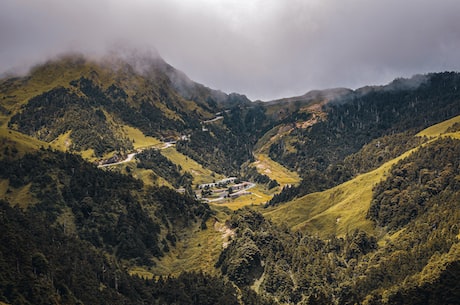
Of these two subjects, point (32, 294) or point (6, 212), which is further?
point (6, 212)

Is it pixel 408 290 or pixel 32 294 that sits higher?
pixel 32 294

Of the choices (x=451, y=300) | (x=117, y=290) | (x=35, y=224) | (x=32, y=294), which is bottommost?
(x=451, y=300)

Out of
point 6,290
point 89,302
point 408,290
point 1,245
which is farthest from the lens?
point 408,290

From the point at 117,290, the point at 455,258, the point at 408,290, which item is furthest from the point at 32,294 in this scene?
the point at 455,258

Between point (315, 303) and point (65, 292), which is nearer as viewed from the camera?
point (65, 292)

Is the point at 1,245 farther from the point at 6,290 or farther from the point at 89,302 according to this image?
the point at 89,302

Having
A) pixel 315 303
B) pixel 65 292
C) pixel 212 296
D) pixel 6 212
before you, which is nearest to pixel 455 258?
pixel 315 303

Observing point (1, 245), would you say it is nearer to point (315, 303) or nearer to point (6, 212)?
point (6, 212)

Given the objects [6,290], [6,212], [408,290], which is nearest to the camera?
[6,290]

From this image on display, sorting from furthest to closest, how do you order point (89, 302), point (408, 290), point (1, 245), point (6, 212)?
point (408, 290) → point (6, 212) → point (89, 302) → point (1, 245)
